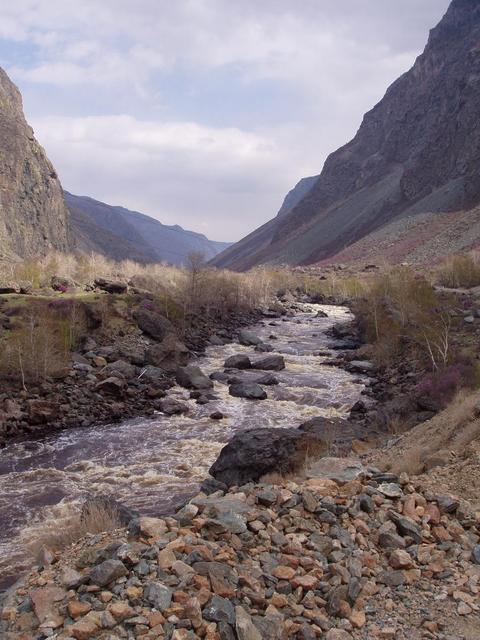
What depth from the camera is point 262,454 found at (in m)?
15.3

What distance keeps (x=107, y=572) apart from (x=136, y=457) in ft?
43.3

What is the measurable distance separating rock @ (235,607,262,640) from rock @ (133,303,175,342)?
→ 32.8 metres

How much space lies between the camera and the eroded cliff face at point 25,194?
9506 centimetres

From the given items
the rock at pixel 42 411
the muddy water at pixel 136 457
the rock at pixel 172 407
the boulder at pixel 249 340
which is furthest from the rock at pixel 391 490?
the boulder at pixel 249 340

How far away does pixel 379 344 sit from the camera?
33219 millimetres

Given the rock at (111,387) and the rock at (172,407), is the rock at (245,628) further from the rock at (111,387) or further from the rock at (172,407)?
the rock at (111,387)

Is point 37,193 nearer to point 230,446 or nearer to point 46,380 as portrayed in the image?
point 46,380

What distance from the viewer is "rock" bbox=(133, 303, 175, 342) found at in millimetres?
37656

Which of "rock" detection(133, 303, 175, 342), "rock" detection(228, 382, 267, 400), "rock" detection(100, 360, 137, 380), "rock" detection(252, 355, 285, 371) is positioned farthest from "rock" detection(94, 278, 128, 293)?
"rock" detection(228, 382, 267, 400)

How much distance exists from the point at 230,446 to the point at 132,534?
9.37m

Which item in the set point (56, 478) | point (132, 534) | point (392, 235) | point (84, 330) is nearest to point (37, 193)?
point (392, 235)

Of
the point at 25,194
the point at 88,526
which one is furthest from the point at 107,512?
the point at 25,194

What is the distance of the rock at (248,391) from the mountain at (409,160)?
76226 mm

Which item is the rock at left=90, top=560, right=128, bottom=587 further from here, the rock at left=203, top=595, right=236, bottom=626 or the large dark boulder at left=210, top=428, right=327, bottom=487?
the large dark boulder at left=210, top=428, right=327, bottom=487
